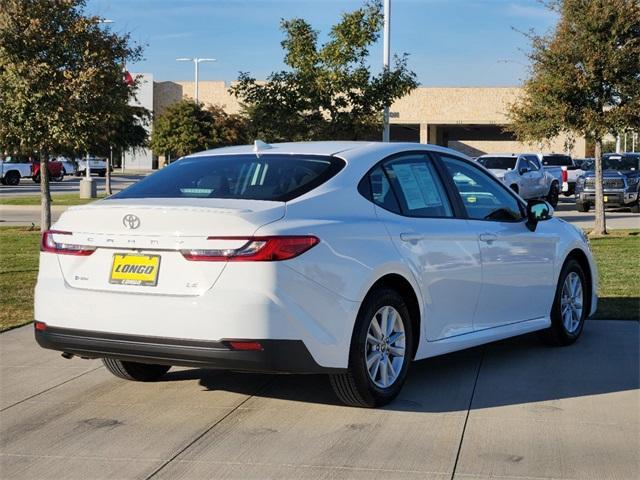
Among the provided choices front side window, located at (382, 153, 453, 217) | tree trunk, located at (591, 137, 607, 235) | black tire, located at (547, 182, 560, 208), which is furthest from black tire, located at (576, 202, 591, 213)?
front side window, located at (382, 153, 453, 217)

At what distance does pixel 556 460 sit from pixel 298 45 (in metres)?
14.8

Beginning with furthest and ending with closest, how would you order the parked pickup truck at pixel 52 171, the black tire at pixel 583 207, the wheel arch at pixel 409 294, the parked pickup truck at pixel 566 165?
the parked pickup truck at pixel 52 171 → the parked pickup truck at pixel 566 165 → the black tire at pixel 583 207 → the wheel arch at pixel 409 294

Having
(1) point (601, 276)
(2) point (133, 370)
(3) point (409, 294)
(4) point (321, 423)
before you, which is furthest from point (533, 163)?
(4) point (321, 423)

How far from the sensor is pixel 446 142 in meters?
80.2

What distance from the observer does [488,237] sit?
7.04 meters

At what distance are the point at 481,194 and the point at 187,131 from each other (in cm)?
4340

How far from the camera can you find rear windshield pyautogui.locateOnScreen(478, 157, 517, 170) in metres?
29.4

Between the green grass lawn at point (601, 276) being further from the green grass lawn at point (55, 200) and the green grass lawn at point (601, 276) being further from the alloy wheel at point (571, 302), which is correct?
the green grass lawn at point (55, 200)

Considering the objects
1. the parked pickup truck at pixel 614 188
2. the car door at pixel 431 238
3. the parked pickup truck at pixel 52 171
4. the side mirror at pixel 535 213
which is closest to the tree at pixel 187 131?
the parked pickup truck at pixel 52 171

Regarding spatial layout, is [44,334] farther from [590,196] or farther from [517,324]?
[590,196]

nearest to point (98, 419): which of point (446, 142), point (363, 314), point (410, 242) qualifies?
point (363, 314)

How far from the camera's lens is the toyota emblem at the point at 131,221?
5.56 metres

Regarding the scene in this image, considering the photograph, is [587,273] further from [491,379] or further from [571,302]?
[491,379]

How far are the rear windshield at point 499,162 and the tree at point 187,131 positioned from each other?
21.6 metres
